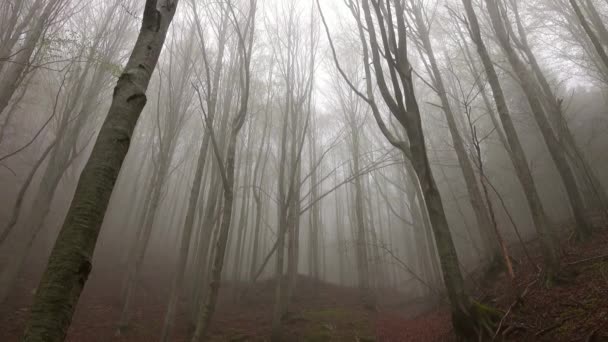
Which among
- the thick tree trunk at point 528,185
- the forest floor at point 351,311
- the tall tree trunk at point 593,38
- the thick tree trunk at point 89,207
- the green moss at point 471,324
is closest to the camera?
the thick tree trunk at point 89,207

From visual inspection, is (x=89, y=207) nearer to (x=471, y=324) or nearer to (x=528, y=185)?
(x=471, y=324)

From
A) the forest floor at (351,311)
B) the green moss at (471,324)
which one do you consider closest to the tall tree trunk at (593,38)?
the forest floor at (351,311)

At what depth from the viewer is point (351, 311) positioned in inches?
320

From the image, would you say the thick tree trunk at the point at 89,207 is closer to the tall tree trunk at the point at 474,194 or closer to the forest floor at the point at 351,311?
the forest floor at the point at 351,311

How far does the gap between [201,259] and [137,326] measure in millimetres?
1983

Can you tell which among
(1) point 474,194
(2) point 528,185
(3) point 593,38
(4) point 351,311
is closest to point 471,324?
(2) point 528,185

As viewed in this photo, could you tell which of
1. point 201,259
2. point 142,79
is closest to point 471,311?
point 142,79

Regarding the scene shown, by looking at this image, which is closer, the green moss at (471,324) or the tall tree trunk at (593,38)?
the green moss at (471,324)

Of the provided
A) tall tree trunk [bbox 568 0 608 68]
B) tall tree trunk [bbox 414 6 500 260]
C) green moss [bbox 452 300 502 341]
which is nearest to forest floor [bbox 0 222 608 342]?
green moss [bbox 452 300 502 341]

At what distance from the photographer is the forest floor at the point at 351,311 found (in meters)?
2.86

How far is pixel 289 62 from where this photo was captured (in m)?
7.68

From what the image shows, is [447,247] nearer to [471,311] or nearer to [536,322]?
[471,311]

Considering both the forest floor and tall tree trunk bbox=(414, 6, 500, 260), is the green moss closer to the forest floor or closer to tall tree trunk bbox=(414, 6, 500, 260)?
the forest floor

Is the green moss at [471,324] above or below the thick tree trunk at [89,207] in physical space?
below
